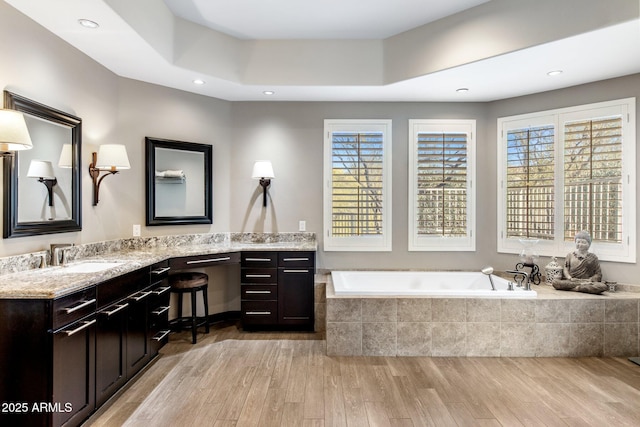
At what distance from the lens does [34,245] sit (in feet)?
8.04

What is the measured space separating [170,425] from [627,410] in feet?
9.78

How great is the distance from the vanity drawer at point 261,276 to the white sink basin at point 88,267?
4.46ft

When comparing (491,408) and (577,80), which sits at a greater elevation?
(577,80)

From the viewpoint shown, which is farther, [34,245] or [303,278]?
[303,278]

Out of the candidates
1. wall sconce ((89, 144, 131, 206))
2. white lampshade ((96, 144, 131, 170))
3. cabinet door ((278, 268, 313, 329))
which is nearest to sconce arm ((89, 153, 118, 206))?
wall sconce ((89, 144, 131, 206))

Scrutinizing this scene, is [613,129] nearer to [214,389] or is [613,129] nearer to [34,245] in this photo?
[214,389]

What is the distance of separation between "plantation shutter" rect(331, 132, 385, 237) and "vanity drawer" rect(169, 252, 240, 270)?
1.27m

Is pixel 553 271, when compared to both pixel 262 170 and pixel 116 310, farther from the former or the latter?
pixel 116 310

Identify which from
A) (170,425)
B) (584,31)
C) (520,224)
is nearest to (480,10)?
(584,31)

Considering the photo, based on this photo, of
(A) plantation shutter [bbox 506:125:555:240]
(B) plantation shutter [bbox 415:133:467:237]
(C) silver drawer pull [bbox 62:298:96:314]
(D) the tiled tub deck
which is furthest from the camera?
(B) plantation shutter [bbox 415:133:467:237]

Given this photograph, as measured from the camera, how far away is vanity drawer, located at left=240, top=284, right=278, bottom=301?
374cm

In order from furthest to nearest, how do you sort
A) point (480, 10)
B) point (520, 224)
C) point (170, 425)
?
point (520, 224) < point (480, 10) < point (170, 425)

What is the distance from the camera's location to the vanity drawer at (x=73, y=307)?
73.4 inches

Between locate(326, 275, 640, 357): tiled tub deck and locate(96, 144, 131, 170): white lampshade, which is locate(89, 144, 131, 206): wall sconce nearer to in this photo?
locate(96, 144, 131, 170): white lampshade
